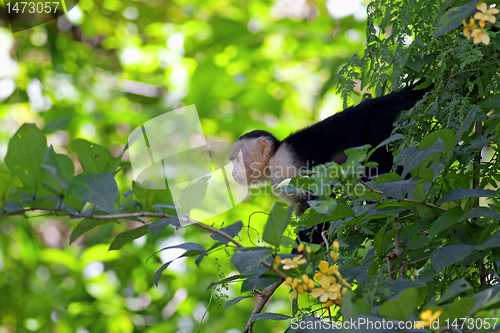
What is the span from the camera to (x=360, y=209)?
630mm

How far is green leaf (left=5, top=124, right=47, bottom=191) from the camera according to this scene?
0.47m

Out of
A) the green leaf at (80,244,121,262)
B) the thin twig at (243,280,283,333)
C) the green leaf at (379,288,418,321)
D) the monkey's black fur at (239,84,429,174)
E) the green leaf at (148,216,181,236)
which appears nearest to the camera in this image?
the green leaf at (379,288,418,321)

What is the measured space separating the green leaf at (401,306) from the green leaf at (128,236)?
0.32 m

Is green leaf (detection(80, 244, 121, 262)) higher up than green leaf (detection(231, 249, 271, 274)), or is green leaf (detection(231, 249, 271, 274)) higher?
green leaf (detection(231, 249, 271, 274))

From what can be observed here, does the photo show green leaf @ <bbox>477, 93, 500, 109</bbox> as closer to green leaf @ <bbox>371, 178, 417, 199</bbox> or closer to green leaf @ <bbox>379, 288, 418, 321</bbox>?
green leaf @ <bbox>371, 178, 417, 199</bbox>

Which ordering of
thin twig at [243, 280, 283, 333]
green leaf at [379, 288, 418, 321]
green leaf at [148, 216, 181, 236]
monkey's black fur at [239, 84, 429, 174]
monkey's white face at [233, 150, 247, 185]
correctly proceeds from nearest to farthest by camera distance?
1. green leaf at [379, 288, 418, 321]
2. green leaf at [148, 216, 181, 236]
3. thin twig at [243, 280, 283, 333]
4. monkey's black fur at [239, 84, 429, 174]
5. monkey's white face at [233, 150, 247, 185]

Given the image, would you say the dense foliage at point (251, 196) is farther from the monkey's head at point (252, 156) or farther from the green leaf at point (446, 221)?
the monkey's head at point (252, 156)

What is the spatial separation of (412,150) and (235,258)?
28cm

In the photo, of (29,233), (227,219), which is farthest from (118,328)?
(29,233)

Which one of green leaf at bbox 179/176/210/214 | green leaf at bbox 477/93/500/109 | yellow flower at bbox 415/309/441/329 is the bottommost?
yellow flower at bbox 415/309/441/329

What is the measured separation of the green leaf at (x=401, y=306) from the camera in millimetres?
390

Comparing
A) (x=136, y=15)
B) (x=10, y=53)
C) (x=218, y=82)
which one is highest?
(x=136, y=15)

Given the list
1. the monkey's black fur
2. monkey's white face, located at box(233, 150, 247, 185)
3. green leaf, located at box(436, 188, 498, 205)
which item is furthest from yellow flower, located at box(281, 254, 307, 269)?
monkey's white face, located at box(233, 150, 247, 185)

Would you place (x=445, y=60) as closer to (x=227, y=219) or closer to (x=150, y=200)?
(x=150, y=200)
